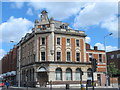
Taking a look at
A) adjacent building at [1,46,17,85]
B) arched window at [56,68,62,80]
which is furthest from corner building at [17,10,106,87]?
adjacent building at [1,46,17,85]

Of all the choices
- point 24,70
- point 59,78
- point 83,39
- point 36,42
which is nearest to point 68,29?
point 83,39

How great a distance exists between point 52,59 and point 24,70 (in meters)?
13.7

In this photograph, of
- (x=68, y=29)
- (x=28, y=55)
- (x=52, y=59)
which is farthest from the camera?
(x=28, y=55)

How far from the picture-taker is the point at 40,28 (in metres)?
49.0

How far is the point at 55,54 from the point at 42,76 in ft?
19.3

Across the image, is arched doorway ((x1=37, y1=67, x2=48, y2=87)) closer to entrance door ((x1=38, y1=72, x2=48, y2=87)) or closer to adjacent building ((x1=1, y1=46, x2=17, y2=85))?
entrance door ((x1=38, y1=72, x2=48, y2=87))

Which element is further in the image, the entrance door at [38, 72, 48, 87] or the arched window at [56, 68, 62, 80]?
the arched window at [56, 68, 62, 80]

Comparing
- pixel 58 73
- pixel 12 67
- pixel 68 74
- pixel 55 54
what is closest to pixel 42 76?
pixel 58 73

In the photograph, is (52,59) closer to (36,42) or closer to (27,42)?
(36,42)

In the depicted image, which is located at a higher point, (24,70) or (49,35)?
(49,35)

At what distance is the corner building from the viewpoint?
47094 mm

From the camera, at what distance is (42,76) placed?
157 ft

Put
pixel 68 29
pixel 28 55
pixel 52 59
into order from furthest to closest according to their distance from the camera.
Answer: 1. pixel 28 55
2. pixel 68 29
3. pixel 52 59

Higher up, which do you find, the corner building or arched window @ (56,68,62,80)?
the corner building
